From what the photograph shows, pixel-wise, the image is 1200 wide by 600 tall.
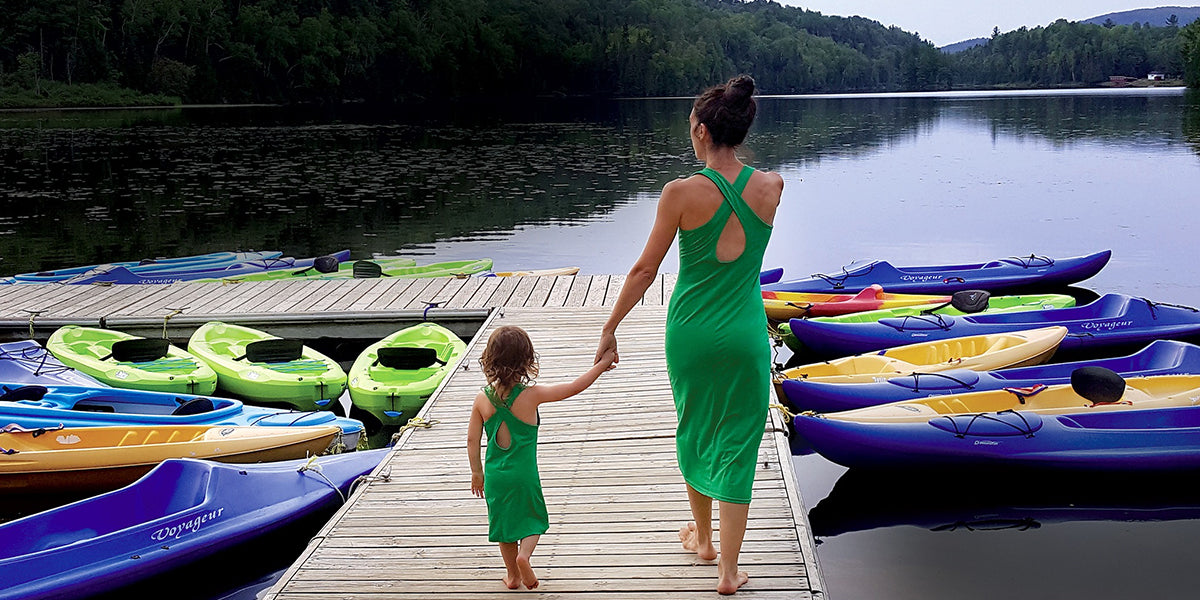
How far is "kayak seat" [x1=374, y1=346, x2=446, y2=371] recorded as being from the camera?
28.9 ft

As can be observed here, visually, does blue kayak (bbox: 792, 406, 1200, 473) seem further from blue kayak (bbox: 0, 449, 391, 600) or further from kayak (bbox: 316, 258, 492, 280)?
kayak (bbox: 316, 258, 492, 280)

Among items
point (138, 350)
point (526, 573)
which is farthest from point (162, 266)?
point (526, 573)

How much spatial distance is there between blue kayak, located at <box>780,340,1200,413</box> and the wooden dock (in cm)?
121

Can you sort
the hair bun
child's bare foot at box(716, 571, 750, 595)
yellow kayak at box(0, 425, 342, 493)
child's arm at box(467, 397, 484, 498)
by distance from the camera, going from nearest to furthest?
the hair bun < child's arm at box(467, 397, 484, 498) < child's bare foot at box(716, 571, 750, 595) < yellow kayak at box(0, 425, 342, 493)

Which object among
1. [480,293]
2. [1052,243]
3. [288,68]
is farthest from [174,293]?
[288,68]

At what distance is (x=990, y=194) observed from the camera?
26.9 metres

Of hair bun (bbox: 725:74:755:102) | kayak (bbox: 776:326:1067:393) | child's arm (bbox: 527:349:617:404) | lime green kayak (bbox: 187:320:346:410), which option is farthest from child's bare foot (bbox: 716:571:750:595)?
lime green kayak (bbox: 187:320:346:410)

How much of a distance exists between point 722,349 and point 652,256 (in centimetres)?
42

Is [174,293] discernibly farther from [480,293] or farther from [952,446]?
[952,446]

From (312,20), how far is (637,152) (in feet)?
182

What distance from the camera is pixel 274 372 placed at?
892cm

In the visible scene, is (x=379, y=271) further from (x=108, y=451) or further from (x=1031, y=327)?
(x=1031, y=327)

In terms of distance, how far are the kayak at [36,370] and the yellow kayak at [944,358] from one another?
19.4 feet

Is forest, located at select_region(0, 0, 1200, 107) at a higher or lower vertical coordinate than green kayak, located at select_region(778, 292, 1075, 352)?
higher
